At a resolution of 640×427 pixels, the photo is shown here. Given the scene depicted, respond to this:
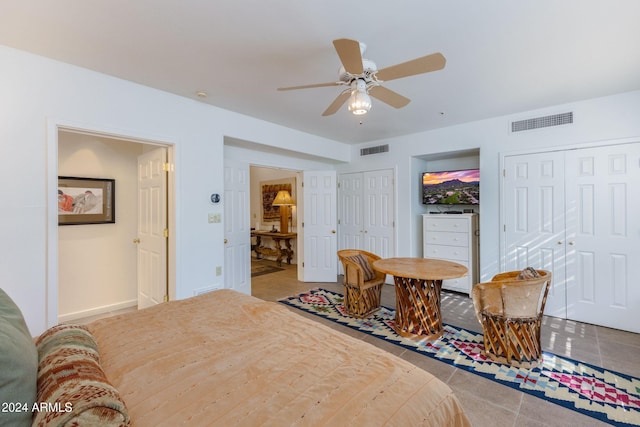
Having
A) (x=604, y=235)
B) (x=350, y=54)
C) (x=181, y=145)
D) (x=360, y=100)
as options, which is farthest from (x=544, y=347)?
(x=181, y=145)

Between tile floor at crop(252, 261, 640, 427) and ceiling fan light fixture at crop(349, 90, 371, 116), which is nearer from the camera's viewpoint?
tile floor at crop(252, 261, 640, 427)

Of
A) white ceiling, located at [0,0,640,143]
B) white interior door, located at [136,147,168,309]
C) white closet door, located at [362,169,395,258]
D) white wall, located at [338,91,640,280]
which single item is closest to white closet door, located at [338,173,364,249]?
white closet door, located at [362,169,395,258]

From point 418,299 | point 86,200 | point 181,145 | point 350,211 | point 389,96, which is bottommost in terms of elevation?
point 418,299

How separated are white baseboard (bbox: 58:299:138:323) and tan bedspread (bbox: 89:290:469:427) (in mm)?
2644

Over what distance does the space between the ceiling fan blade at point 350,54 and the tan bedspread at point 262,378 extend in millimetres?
1560

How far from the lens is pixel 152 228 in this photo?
3449 millimetres

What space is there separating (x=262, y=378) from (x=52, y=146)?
267 cm

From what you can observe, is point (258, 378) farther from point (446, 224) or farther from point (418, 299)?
point (446, 224)

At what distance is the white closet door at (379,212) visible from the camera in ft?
16.4

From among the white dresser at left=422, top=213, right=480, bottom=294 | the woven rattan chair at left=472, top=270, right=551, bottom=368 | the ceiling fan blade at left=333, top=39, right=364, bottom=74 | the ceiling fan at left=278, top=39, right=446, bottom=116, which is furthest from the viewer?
the white dresser at left=422, top=213, right=480, bottom=294

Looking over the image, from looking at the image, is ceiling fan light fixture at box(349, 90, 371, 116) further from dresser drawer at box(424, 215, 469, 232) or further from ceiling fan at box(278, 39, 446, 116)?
dresser drawer at box(424, 215, 469, 232)

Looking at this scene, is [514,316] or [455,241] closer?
[514,316]

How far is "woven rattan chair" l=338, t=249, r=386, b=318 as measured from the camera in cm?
340

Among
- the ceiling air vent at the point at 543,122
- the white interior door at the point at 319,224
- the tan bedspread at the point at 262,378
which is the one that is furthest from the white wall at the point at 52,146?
the ceiling air vent at the point at 543,122
